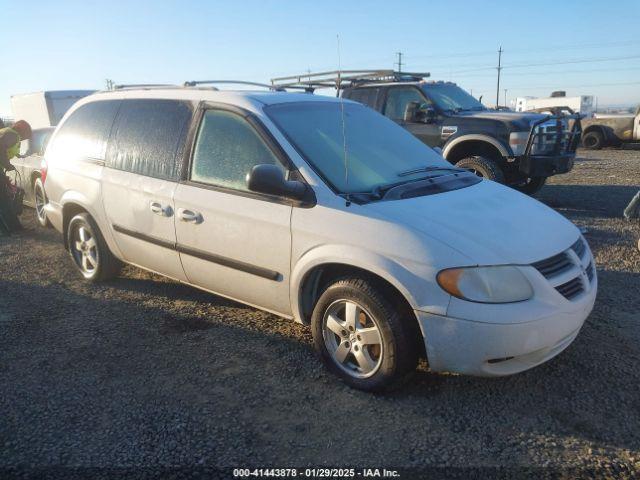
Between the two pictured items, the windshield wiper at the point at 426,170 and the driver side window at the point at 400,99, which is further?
the driver side window at the point at 400,99

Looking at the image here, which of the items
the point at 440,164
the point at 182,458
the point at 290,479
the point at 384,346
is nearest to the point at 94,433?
the point at 182,458

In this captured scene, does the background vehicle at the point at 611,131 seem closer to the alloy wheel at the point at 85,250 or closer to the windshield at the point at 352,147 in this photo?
the windshield at the point at 352,147

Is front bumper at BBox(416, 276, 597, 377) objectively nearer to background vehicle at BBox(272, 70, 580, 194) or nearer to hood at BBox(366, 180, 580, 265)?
hood at BBox(366, 180, 580, 265)

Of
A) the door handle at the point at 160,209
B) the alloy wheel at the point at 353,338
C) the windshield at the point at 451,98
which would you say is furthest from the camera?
the windshield at the point at 451,98

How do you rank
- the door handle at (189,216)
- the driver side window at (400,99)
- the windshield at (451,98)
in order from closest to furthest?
the door handle at (189,216)
the windshield at (451,98)
the driver side window at (400,99)

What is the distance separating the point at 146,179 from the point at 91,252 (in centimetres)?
136

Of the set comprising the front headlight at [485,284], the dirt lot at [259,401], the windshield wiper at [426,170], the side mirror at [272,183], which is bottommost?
the dirt lot at [259,401]

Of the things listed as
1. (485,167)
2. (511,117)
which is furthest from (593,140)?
(485,167)

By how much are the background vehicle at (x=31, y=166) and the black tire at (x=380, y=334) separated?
19.8ft

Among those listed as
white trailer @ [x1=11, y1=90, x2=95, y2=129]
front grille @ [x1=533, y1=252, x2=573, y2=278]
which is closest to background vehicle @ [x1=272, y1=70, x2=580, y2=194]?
front grille @ [x1=533, y1=252, x2=573, y2=278]

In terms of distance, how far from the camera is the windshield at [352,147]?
3289mm

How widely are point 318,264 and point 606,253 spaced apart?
3.98 meters

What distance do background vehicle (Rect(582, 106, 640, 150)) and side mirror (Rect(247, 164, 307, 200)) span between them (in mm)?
19170

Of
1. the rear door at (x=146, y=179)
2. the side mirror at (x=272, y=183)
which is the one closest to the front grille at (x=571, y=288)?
the side mirror at (x=272, y=183)
